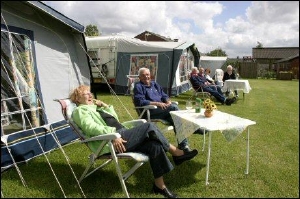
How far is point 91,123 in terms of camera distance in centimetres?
296

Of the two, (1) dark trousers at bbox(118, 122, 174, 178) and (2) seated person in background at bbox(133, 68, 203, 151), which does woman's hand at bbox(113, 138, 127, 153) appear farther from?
(2) seated person in background at bbox(133, 68, 203, 151)

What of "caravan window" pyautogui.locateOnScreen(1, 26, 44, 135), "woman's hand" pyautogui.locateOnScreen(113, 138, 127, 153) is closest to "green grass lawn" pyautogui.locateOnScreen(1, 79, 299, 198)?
"woman's hand" pyautogui.locateOnScreen(113, 138, 127, 153)

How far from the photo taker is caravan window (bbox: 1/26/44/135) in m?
3.56

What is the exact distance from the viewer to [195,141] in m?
4.63

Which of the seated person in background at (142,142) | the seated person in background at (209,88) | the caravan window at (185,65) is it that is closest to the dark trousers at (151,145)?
the seated person in background at (142,142)

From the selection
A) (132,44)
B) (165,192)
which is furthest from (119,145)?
(132,44)

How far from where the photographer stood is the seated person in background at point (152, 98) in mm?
4102

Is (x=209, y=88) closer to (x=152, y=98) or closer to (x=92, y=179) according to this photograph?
(x=152, y=98)

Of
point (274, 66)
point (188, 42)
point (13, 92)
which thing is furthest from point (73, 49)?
point (274, 66)

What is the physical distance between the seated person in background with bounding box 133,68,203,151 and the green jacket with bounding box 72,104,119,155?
105cm

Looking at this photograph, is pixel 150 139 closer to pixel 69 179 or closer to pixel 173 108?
pixel 69 179

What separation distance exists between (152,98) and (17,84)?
5.89 feet

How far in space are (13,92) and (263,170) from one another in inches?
124

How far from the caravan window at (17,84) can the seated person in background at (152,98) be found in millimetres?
1348
